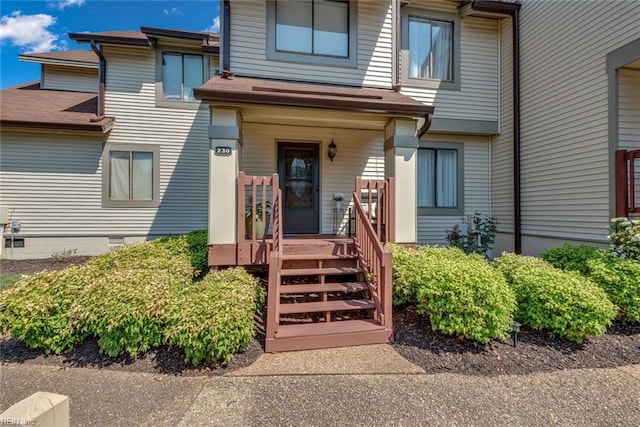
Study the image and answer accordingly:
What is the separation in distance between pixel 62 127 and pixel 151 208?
9.40ft

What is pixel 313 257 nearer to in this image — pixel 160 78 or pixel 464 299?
pixel 464 299

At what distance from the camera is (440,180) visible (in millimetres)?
8062

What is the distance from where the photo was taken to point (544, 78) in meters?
6.97

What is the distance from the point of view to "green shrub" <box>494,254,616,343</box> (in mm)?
3357

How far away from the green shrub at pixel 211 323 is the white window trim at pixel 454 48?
22.4 feet

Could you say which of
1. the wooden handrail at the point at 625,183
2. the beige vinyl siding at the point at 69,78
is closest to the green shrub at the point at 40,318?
the wooden handrail at the point at 625,183

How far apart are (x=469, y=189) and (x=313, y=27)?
5.66 m

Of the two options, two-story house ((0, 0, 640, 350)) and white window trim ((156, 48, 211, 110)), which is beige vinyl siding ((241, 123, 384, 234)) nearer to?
two-story house ((0, 0, 640, 350))

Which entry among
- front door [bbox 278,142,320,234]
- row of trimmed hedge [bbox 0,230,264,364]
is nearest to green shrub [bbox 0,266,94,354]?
row of trimmed hedge [bbox 0,230,264,364]

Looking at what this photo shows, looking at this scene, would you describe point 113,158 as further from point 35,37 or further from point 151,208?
point 35,37

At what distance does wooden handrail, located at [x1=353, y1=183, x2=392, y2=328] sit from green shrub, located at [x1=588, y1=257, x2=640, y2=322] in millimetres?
→ 2815

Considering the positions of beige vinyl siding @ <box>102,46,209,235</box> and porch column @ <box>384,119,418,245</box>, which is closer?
porch column @ <box>384,119,418,245</box>

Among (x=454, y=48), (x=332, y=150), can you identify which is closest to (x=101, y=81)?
(x=332, y=150)

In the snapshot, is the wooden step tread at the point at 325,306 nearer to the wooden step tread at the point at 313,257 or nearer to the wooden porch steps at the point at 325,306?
the wooden porch steps at the point at 325,306
